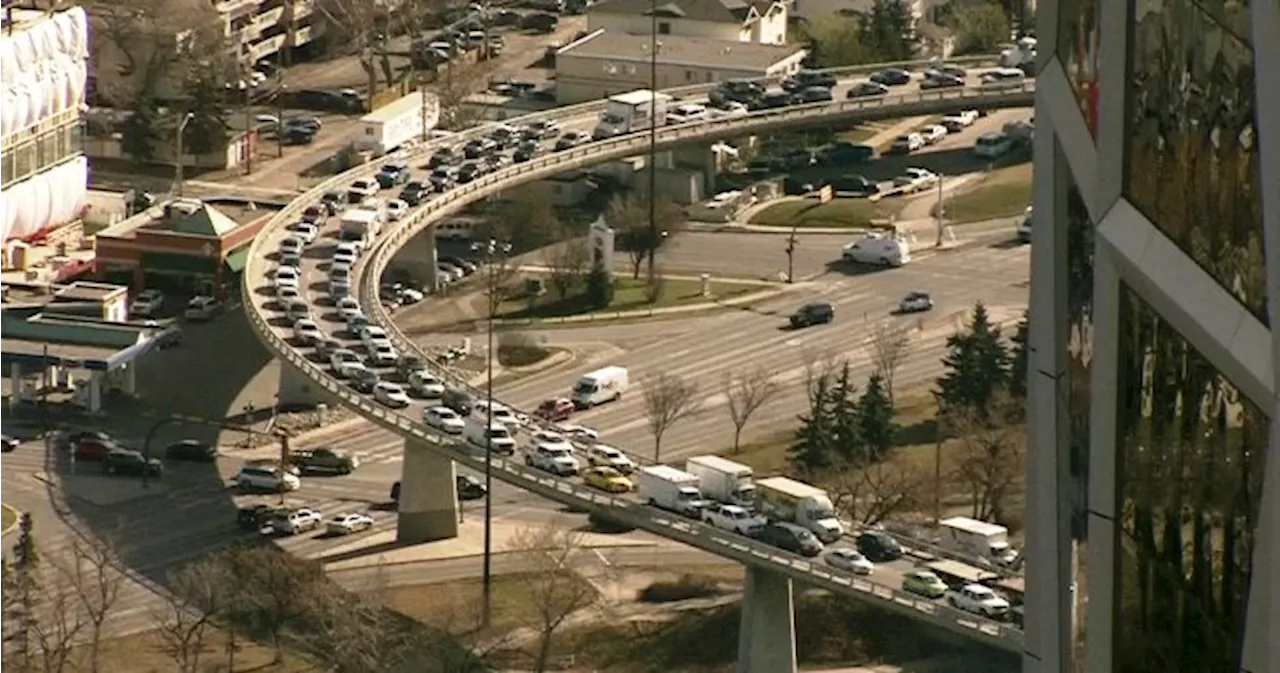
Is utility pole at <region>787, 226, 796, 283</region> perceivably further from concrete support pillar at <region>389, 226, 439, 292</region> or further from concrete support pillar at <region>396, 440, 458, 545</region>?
concrete support pillar at <region>396, 440, 458, 545</region>

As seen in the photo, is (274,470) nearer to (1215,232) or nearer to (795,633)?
(795,633)

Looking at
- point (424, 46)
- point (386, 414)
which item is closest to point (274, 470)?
point (386, 414)

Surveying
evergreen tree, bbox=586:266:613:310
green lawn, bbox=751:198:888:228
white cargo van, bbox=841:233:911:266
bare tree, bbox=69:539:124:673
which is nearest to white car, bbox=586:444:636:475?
bare tree, bbox=69:539:124:673

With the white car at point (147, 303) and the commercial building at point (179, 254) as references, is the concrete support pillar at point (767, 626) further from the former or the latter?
the commercial building at point (179, 254)

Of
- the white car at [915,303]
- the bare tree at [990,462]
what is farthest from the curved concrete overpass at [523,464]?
the white car at [915,303]

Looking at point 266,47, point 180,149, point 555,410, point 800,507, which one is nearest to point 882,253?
point 555,410

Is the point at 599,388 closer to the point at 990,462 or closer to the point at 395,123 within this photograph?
the point at 990,462

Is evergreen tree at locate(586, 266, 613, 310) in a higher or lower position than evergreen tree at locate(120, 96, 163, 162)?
lower

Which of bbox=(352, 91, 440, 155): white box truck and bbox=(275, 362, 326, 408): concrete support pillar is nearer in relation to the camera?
bbox=(275, 362, 326, 408): concrete support pillar
